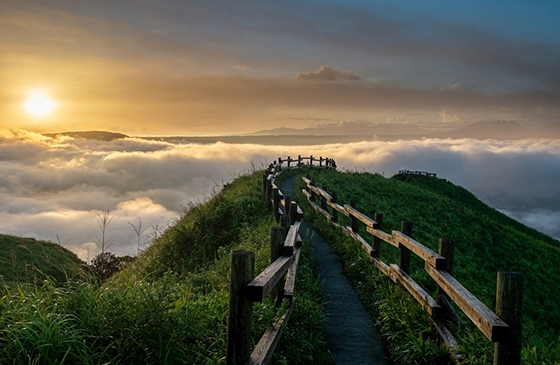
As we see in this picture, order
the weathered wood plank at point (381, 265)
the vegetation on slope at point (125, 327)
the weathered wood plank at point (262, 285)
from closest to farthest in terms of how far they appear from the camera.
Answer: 1. the weathered wood plank at point (262, 285)
2. the vegetation on slope at point (125, 327)
3. the weathered wood plank at point (381, 265)

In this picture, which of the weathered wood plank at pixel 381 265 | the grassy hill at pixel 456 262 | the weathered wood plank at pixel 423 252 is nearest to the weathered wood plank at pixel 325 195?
the grassy hill at pixel 456 262

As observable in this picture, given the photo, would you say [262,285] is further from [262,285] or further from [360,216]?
[360,216]

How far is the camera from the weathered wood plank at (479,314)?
4.69m

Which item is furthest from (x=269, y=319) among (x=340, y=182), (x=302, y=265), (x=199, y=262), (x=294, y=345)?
(x=340, y=182)

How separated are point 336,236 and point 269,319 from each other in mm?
8678

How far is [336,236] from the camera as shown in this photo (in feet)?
47.8

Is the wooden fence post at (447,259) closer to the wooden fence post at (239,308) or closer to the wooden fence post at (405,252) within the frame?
the wooden fence post at (405,252)

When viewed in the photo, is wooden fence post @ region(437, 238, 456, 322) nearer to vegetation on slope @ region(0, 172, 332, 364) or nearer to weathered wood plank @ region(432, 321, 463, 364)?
weathered wood plank @ region(432, 321, 463, 364)

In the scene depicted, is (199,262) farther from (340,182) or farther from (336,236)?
(340,182)

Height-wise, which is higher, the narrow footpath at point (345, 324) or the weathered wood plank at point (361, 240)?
the weathered wood plank at point (361, 240)

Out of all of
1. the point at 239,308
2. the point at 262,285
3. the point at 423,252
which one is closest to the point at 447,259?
the point at 423,252

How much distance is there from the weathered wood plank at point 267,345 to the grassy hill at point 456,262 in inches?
79.7

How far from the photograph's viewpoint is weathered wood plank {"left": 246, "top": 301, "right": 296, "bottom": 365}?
4828mm

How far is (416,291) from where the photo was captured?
7.81 meters
